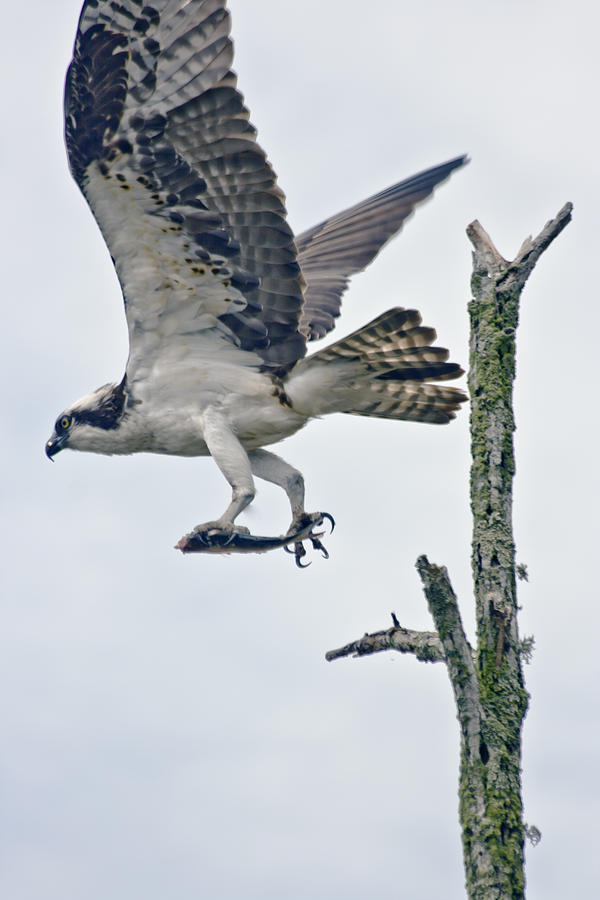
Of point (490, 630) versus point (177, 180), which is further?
point (177, 180)

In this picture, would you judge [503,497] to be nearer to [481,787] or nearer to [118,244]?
[481,787]

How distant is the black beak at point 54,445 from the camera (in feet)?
25.5

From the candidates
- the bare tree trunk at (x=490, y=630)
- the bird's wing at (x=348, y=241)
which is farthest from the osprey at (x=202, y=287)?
the bird's wing at (x=348, y=241)

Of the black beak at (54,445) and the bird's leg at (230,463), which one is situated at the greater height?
the black beak at (54,445)

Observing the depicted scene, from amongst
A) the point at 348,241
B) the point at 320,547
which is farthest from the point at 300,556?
the point at 348,241

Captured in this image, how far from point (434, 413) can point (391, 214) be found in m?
2.61

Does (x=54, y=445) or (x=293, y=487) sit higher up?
(x=54, y=445)

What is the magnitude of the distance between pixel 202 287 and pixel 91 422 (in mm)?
1195

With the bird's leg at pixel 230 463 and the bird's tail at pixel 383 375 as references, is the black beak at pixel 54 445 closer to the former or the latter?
the bird's leg at pixel 230 463

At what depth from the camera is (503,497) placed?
587 centimetres

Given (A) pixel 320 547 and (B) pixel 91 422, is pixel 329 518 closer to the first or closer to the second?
(A) pixel 320 547

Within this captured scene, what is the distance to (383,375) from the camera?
6938mm

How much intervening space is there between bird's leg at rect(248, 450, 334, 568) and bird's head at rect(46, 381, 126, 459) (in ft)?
2.97

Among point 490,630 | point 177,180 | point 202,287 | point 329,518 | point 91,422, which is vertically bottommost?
point 490,630
